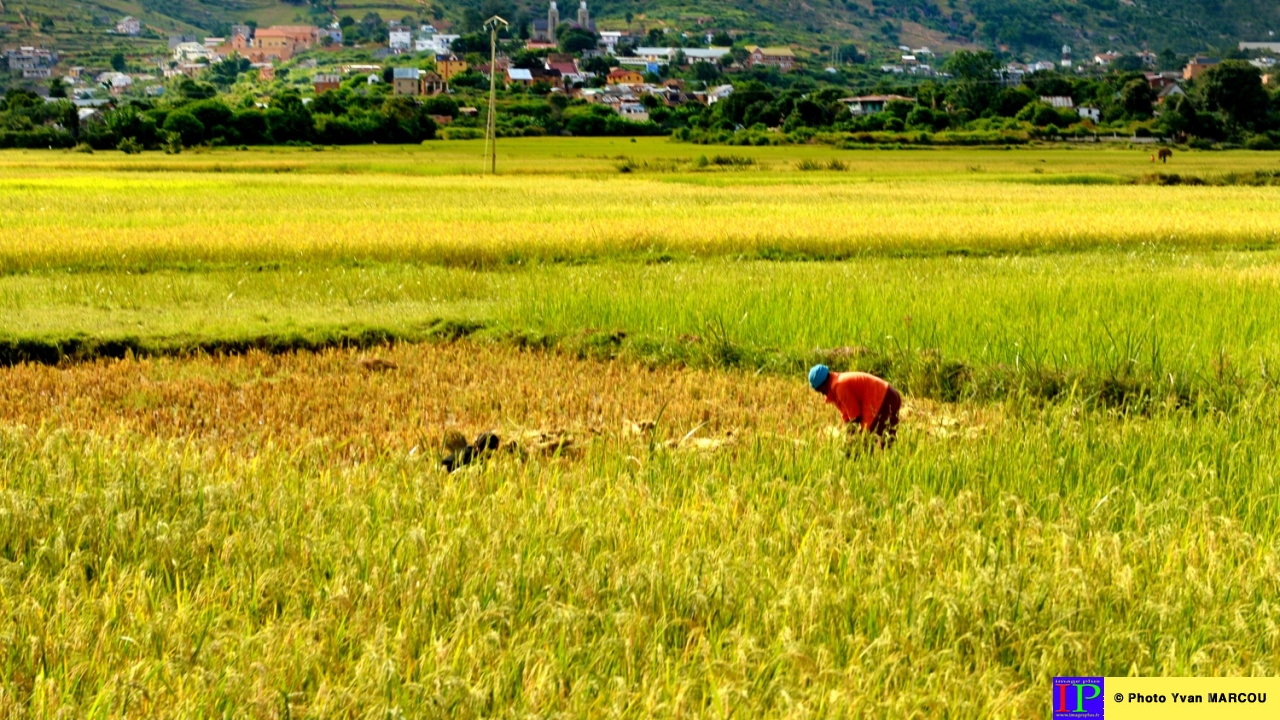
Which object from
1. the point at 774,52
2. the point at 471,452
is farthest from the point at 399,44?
the point at 471,452

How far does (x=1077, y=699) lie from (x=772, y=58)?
597 ft

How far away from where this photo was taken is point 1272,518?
15.7 feet

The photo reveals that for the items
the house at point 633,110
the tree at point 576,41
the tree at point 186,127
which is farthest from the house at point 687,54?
the tree at point 186,127

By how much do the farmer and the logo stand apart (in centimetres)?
281

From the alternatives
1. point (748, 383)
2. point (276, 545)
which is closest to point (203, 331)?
point (748, 383)

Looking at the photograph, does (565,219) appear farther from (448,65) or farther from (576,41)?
(576,41)

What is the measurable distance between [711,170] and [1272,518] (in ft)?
120

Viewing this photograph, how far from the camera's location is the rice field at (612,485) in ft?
10.6

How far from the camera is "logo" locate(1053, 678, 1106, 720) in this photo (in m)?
3.07

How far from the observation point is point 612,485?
204 inches

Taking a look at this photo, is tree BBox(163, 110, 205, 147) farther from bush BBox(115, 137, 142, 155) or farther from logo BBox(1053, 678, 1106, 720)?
logo BBox(1053, 678, 1106, 720)

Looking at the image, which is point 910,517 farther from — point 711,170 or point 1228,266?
point 711,170

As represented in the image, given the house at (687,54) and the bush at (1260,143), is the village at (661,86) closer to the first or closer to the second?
the bush at (1260,143)

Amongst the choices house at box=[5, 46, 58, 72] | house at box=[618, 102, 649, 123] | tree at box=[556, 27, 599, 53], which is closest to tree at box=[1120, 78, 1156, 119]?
house at box=[618, 102, 649, 123]
